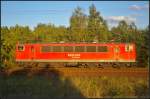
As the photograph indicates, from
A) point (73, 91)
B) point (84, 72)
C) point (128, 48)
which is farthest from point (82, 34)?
point (73, 91)

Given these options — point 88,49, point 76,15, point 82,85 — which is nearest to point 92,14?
point 76,15

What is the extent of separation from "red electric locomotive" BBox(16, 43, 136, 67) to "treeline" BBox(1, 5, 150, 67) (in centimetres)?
456

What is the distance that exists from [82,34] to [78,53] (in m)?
30.1

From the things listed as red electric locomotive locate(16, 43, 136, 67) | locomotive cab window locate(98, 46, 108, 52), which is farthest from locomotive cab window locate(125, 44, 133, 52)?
locomotive cab window locate(98, 46, 108, 52)

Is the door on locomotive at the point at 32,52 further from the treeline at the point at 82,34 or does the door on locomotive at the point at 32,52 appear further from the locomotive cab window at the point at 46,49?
the treeline at the point at 82,34

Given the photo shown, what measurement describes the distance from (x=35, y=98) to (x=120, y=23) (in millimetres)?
72595

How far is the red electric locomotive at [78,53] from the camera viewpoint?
35656 mm

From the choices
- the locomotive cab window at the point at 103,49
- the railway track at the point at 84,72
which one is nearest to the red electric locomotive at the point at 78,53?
the locomotive cab window at the point at 103,49

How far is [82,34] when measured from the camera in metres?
65.6

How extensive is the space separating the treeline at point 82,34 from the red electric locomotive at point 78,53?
4.56 m

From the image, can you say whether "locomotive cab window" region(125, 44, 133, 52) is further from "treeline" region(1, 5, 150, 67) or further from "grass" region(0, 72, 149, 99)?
"grass" region(0, 72, 149, 99)

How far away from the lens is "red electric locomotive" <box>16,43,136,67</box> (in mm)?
35656

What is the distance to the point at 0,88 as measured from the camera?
17344 mm

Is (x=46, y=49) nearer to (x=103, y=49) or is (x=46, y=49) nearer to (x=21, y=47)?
(x=21, y=47)
